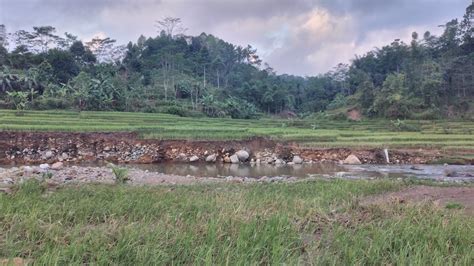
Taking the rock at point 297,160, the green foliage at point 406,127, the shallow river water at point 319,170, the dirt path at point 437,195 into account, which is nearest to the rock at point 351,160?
the shallow river water at point 319,170

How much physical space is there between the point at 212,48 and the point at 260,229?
98274mm

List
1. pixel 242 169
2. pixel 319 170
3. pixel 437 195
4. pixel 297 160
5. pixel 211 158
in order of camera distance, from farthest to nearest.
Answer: pixel 211 158
pixel 297 160
pixel 242 169
pixel 319 170
pixel 437 195

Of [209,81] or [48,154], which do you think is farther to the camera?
[209,81]

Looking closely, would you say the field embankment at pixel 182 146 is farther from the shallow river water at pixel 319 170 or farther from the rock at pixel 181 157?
the shallow river water at pixel 319 170

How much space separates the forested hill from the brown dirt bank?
65.5ft

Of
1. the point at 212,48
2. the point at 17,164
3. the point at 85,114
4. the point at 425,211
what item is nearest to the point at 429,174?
the point at 425,211

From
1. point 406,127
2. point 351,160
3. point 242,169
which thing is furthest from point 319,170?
point 406,127

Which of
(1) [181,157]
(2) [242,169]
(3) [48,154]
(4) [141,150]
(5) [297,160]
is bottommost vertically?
(2) [242,169]

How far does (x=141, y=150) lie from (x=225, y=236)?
81.1 feet

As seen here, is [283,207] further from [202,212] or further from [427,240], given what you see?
[427,240]

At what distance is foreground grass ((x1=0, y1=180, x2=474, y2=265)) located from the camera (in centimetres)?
505

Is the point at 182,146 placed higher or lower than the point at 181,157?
A: higher

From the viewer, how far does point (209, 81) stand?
8806 cm

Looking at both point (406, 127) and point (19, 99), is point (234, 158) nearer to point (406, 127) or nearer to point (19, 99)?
point (406, 127)
